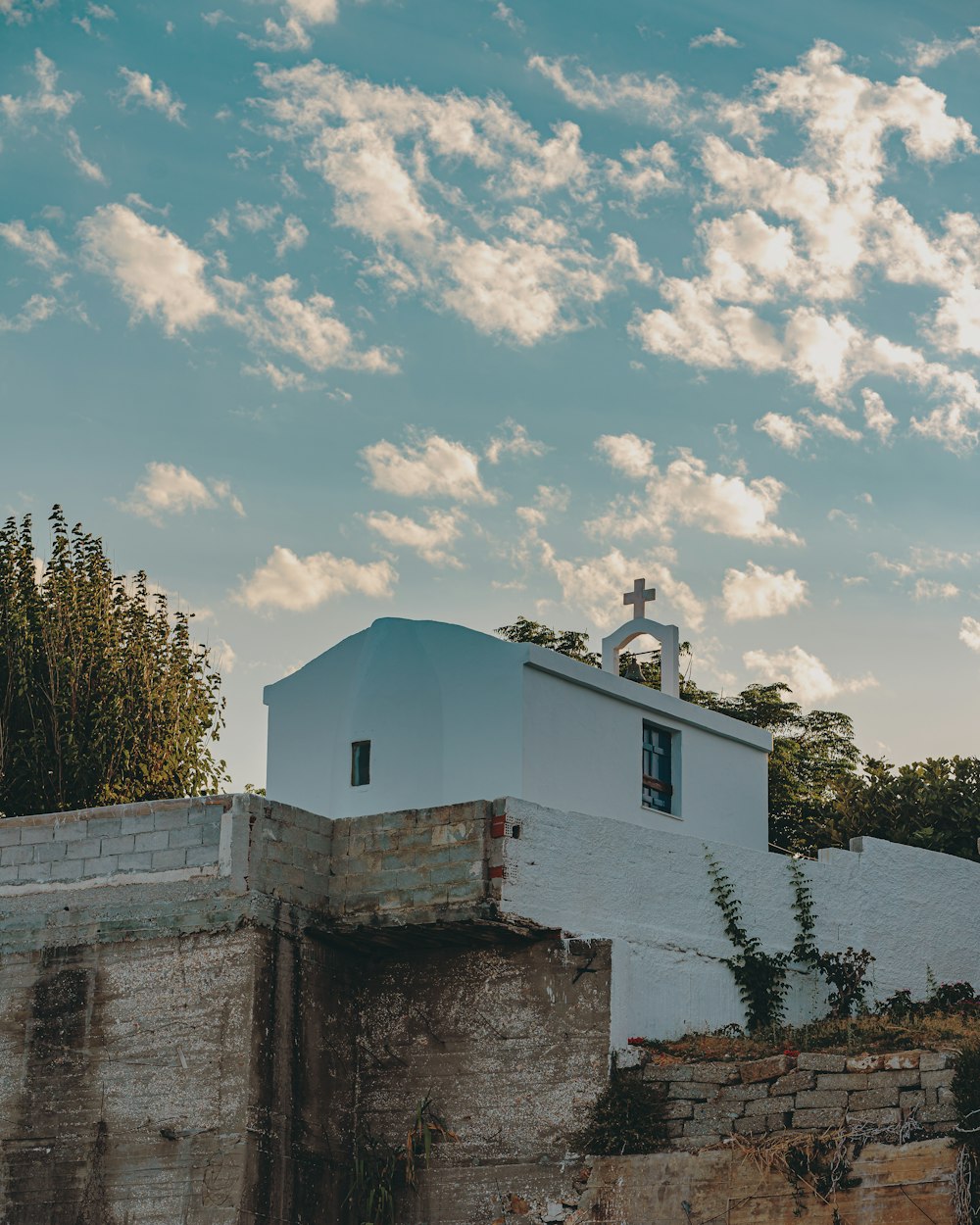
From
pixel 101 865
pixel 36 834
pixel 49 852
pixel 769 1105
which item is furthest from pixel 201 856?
pixel 769 1105

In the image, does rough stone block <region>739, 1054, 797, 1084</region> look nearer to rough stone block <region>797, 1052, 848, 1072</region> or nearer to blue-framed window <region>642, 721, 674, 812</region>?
rough stone block <region>797, 1052, 848, 1072</region>

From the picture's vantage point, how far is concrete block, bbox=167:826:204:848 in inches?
660

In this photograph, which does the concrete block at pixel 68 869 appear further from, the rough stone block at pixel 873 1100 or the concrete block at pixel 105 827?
the rough stone block at pixel 873 1100

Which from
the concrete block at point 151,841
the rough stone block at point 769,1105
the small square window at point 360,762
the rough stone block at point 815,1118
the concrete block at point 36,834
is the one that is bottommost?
the rough stone block at point 815,1118

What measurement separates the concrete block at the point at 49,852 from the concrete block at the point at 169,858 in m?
1.11

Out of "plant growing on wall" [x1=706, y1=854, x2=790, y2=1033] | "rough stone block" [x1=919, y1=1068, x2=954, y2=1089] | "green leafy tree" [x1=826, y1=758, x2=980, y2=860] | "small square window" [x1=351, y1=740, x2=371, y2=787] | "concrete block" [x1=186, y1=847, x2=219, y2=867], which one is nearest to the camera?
"rough stone block" [x1=919, y1=1068, x2=954, y2=1089]

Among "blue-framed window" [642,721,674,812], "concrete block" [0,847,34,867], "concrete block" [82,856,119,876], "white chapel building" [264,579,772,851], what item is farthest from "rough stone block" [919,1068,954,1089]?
"concrete block" [0,847,34,867]

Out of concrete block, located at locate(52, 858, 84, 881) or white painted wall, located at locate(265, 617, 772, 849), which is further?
white painted wall, located at locate(265, 617, 772, 849)

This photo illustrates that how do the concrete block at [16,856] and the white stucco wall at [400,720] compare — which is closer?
the concrete block at [16,856]

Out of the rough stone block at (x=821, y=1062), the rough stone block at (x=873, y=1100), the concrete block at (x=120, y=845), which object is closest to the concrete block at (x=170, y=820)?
the concrete block at (x=120, y=845)

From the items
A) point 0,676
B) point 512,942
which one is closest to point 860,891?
point 512,942

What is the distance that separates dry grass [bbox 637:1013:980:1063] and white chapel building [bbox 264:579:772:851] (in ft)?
10.9

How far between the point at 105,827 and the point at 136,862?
0.56m

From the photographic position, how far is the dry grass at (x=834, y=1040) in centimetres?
1556
